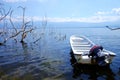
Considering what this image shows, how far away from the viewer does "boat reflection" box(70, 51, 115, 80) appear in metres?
14.4

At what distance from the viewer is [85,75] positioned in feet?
49.0

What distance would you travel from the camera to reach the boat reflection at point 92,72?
1442cm

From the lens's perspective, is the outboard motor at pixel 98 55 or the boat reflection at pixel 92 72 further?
the outboard motor at pixel 98 55

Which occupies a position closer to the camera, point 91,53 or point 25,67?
point 91,53

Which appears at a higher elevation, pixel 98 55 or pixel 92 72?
pixel 98 55

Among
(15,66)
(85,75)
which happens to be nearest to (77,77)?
(85,75)

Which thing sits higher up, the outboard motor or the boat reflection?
the outboard motor

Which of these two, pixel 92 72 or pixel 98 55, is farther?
pixel 92 72

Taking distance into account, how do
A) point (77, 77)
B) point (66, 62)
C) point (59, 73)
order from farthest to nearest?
point (66, 62), point (59, 73), point (77, 77)

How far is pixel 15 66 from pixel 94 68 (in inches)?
266

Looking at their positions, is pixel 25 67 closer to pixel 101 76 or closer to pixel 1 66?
pixel 1 66

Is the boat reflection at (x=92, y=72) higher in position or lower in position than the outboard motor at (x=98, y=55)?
lower

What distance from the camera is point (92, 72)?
50.9 feet

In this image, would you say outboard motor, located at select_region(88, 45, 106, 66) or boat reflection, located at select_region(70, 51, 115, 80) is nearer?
boat reflection, located at select_region(70, 51, 115, 80)
